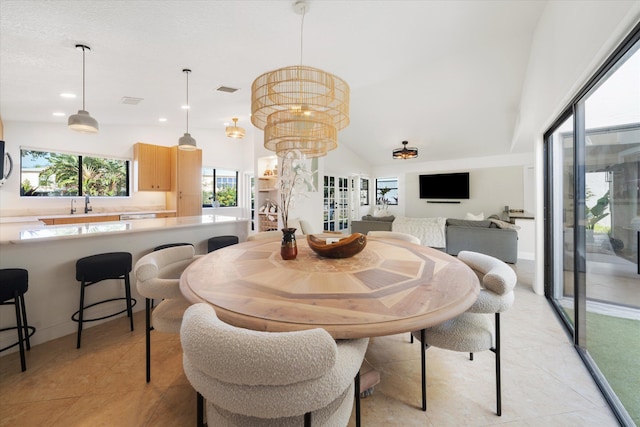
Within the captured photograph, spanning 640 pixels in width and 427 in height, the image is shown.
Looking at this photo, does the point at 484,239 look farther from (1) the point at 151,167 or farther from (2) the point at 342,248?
(1) the point at 151,167

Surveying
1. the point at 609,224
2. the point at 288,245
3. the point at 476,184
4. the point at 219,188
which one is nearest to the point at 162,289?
the point at 288,245

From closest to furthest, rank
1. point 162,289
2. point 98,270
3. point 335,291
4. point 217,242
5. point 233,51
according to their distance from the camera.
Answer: point 335,291
point 162,289
point 98,270
point 233,51
point 217,242

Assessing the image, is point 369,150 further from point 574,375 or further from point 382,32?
point 574,375

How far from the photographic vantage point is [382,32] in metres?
2.53

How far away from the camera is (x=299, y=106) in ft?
6.14

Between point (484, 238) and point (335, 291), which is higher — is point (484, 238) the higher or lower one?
the lower one

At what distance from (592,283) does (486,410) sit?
1386 millimetres

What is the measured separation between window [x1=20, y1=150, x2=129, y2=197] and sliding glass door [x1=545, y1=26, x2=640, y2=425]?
22.0 feet

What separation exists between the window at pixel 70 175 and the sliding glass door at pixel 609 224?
6700mm

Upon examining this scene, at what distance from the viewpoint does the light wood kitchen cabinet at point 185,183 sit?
541cm

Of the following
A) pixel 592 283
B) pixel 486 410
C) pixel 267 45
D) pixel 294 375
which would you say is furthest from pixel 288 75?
pixel 592 283

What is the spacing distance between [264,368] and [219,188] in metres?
6.63

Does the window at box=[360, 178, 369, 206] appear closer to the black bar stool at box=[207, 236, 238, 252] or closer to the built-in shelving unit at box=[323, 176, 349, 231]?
the built-in shelving unit at box=[323, 176, 349, 231]

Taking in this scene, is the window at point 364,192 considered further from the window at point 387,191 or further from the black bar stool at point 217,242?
the black bar stool at point 217,242
